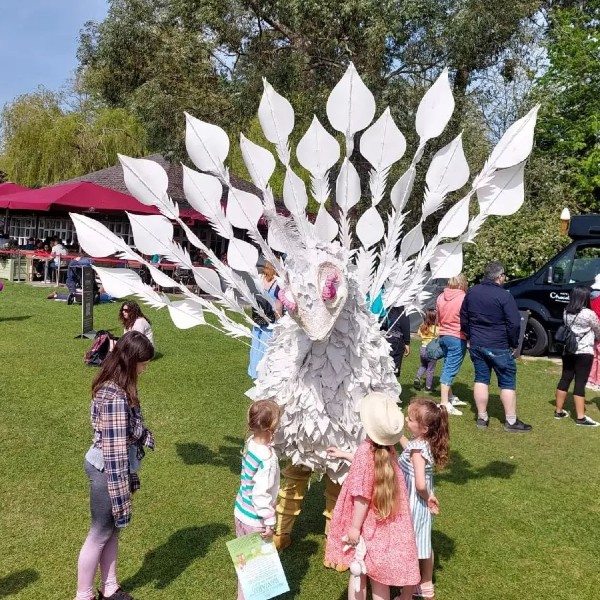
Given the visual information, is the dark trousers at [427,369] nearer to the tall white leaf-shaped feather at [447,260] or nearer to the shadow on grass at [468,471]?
the shadow on grass at [468,471]

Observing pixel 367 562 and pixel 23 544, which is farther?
pixel 23 544

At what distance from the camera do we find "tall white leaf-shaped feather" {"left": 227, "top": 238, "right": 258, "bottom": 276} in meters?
3.83

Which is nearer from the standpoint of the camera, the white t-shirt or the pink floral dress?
the pink floral dress

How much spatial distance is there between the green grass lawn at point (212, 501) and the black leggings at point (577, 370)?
45 cm

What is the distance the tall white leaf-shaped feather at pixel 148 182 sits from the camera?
3.50 metres

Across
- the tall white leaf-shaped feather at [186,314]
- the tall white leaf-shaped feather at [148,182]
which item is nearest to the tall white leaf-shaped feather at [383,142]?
the tall white leaf-shaped feather at [148,182]

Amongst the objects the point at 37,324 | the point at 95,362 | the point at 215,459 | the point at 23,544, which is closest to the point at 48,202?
the point at 37,324

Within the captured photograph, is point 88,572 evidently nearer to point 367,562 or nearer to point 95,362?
point 367,562

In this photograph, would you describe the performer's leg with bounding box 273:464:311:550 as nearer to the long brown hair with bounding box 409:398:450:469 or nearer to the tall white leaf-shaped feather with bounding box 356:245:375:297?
the long brown hair with bounding box 409:398:450:469

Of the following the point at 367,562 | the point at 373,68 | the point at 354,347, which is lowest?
the point at 367,562

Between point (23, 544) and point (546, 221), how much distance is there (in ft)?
42.8

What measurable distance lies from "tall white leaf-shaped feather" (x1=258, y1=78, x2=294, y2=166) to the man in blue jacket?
3.39 metres

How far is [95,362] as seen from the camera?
7.83 m

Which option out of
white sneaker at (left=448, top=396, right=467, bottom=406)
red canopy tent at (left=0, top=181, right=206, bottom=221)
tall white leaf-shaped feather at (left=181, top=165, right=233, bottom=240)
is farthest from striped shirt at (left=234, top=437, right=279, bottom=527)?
red canopy tent at (left=0, top=181, right=206, bottom=221)
